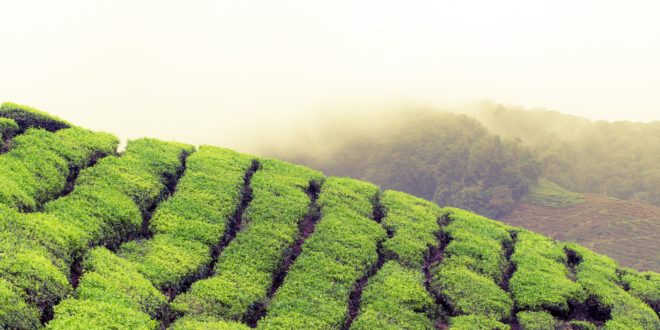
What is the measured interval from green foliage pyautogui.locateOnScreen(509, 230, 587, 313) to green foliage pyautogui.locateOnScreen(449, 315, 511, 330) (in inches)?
73.5

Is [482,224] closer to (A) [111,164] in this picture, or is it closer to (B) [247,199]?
(B) [247,199]

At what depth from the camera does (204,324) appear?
1747cm

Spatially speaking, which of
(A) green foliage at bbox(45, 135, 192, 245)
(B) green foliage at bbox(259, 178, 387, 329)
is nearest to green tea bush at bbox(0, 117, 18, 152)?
(A) green foliage at bbox(45, 135, 192, 245)

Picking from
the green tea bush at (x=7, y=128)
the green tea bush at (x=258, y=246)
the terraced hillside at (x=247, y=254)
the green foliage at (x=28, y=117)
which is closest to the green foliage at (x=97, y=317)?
the terraced hillside at (x=247, y=254)

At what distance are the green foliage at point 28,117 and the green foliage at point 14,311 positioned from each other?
1089 cm

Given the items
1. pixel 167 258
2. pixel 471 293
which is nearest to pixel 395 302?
pixel 471 293

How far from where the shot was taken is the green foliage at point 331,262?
1917cm

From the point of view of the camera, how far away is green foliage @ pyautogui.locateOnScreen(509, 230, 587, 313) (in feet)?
72.2

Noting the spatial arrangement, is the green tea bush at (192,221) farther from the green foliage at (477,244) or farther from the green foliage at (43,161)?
the green foliage at (477,244)

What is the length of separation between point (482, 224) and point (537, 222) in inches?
4154

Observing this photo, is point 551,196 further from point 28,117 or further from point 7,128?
point 7,128

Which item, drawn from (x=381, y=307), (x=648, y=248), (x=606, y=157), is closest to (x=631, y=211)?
(x=648, y=248)

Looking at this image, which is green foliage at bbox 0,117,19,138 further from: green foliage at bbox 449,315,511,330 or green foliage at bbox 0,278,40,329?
green foliage at bbox 449,315,511,330

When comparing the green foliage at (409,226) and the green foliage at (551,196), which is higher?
the green foliage at (409,226)
